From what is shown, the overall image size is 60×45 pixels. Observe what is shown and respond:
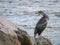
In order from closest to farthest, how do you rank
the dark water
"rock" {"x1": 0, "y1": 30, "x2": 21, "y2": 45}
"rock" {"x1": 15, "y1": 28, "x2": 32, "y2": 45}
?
1. "rock" {"x1": 0, "y1": 30, "x2": 21, "y2": 45}
2. "rock" {"x1": 15, "y1": 28, "x2": 32, "y2": 45}
3. the dark water

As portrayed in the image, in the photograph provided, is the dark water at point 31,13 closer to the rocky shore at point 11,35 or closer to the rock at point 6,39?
the rocky shore at point 11,35

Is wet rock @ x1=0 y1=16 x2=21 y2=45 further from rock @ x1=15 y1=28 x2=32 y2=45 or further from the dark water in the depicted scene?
the dark water

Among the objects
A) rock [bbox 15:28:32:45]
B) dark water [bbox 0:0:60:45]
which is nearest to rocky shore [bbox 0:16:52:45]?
rock [bbox 15:28:32:45]

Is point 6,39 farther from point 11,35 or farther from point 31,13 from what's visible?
point 31,13

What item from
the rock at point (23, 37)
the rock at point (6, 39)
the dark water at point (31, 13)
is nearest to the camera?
the rock at point (6, 39)

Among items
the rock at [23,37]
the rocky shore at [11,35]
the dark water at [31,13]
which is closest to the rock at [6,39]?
the rocky shore at [11,35]

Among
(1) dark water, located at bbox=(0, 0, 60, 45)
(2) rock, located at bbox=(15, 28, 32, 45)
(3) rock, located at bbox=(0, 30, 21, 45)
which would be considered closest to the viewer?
(3) rock, located at bbox=(0, 30, 21, 45)

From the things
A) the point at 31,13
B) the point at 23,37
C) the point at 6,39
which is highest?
the point at 6,39

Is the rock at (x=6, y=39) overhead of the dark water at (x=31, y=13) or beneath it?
overhead

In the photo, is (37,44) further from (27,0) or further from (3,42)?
(27,0)

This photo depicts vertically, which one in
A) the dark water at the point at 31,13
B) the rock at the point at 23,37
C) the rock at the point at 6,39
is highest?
the rock at the point at 6,39

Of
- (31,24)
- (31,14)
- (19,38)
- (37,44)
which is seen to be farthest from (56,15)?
(19,38)

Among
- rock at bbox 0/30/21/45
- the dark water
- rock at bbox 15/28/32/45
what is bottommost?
the dark water

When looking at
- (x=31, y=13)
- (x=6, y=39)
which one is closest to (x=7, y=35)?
(x=6, y=39)
